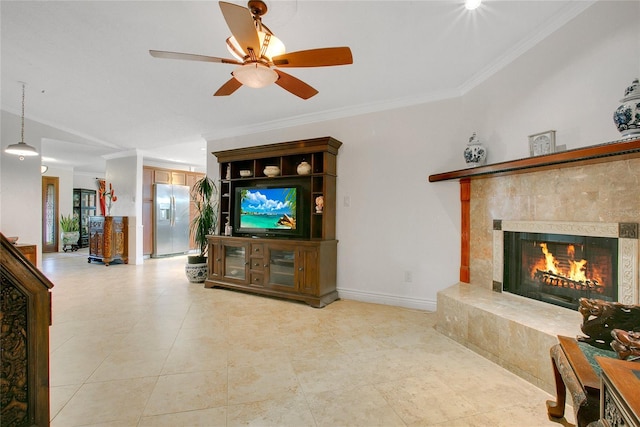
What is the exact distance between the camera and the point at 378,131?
11.4ft

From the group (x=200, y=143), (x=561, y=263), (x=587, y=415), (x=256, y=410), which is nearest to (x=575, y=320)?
(x=561, y=263)

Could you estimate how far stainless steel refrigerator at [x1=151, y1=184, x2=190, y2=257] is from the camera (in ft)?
21.7

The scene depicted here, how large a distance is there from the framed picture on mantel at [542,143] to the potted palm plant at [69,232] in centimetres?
1023

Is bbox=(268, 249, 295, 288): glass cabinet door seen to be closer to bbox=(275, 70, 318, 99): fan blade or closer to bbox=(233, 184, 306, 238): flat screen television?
bbox=(233, 184, 306, 238): flat screen television

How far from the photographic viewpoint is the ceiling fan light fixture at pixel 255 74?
1.61m

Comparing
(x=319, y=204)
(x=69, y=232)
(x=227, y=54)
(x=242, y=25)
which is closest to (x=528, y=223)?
(x=319, y=204)

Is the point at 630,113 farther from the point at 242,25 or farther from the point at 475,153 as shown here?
the point at 242,25

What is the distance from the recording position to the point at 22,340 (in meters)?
1.16

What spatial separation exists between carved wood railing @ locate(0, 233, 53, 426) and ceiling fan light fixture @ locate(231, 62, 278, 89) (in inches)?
51.6

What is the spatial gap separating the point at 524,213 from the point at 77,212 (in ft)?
36.0

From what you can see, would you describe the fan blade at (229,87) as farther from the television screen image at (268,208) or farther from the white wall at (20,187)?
the white wall at (20,187)

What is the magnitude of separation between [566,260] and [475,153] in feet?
3.73

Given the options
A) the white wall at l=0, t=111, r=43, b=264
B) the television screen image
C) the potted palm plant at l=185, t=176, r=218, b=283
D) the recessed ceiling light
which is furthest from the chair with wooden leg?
the white wall at l=0, t=111, r=43, b=264

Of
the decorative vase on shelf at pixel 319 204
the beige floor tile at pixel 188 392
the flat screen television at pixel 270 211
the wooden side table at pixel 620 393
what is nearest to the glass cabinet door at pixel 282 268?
the flat screen television at pixel 270 211
